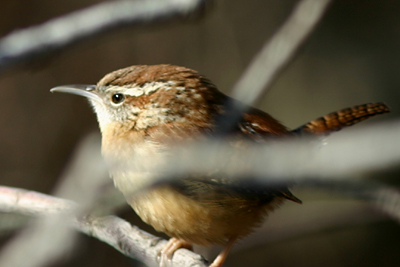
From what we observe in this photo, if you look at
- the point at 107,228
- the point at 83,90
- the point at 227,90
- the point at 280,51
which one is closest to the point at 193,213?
the point at 107,228

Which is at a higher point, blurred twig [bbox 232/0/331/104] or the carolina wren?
blurred twig [bbox 232/0/331/104]

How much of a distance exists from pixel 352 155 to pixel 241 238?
187 centimetres

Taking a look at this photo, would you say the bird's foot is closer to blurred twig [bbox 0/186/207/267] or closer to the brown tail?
blurred twig [bbox 0/186/207/267]

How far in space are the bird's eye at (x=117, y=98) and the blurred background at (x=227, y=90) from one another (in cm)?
259

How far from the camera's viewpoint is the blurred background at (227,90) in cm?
540

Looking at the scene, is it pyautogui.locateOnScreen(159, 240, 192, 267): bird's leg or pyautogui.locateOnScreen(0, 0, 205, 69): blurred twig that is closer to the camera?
pyautogui.locateOnScreen(0, 0, 205, 69): blurred twig

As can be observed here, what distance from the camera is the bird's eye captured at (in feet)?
9.29

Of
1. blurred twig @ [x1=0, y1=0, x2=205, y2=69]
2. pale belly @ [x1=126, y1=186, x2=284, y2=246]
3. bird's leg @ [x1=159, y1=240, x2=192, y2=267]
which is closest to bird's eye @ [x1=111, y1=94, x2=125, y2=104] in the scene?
pale belly @ [x1=126, y1=186, x2=284, y2=246]

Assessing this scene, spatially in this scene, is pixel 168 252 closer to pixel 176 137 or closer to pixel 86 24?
pixel 176 137

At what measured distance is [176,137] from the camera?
250 centimetres

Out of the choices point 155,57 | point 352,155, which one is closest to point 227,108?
point 352,155

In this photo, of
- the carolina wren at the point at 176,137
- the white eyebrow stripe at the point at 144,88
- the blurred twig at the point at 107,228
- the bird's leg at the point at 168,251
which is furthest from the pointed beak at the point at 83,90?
the bird's leg at the point at 168,251

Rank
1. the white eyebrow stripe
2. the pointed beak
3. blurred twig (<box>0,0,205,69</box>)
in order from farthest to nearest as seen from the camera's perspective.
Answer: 1. the pointed beak
2. the white eyebrow stripe
3. blurred twig (<box>0,0,205,69</box>)

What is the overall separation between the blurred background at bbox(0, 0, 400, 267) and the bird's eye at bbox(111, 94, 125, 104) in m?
2.59
